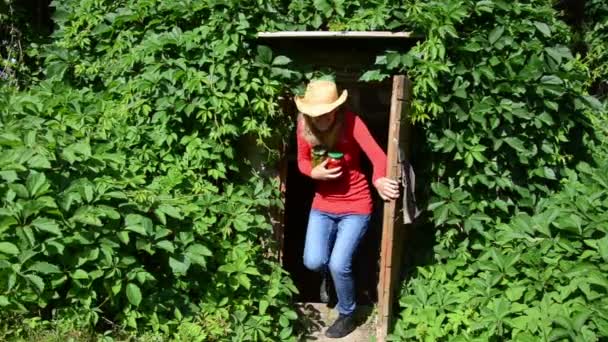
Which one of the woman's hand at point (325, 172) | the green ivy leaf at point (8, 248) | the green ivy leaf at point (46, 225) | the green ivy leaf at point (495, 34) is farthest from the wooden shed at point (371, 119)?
the green ivy leaf at point (8, 248)

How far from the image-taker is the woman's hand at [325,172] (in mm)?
4418

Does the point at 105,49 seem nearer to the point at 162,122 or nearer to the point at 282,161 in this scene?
the point at 162,122

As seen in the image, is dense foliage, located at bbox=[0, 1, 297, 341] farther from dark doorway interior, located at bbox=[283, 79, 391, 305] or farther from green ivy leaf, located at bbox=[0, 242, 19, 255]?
dark doorway interior, located at bbox=[283, 79, 391, 305]

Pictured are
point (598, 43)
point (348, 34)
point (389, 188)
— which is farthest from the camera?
point (598, 43)

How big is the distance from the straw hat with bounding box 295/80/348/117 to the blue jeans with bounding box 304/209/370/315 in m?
0.72

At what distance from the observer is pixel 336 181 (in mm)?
4578

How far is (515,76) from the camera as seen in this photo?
446cm

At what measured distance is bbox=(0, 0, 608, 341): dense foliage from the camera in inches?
153

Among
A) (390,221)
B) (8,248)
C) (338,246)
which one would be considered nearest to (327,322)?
(338,246)

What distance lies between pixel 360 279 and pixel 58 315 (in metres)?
3.05

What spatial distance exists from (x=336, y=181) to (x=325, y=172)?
0.61ft

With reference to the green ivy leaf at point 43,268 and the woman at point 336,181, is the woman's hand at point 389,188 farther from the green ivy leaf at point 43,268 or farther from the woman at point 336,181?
the green ivy leaf at point 43,268

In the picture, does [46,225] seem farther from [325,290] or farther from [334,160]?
[325,290]

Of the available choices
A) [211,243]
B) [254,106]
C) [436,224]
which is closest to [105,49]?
[254,106]
